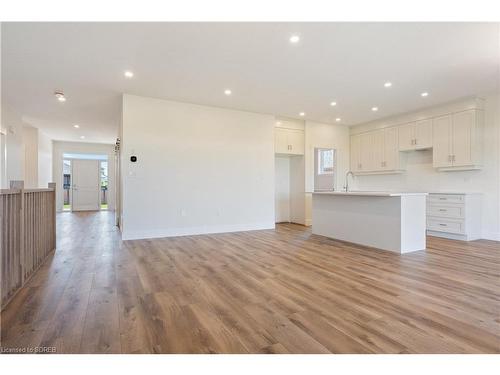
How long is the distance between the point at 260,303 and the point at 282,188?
5.55 m

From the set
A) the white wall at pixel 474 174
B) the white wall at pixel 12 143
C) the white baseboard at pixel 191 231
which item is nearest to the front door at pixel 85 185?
the white wall at pixel 12 143

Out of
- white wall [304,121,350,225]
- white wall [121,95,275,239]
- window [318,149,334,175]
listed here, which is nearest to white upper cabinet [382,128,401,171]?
white wall [304,121,350,225]

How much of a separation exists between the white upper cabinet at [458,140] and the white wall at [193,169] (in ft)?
11.8

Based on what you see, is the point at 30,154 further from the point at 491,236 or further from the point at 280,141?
the point at 491,236

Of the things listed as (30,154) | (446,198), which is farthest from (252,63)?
(30,154)

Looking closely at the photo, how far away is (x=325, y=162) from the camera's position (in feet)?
26.4

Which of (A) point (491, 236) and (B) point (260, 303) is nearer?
(B) point (260, 303)

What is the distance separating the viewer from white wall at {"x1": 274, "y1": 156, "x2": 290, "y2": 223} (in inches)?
299

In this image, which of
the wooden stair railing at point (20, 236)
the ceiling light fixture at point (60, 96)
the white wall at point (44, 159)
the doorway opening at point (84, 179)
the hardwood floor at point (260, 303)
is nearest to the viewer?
the hardwood floor at point (260, 303)

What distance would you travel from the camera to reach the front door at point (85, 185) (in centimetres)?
1090

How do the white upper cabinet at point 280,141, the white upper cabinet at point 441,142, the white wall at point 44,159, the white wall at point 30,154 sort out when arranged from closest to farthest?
1. the white upper cabinet at point 441,142
2. the white upper cabinet at point 280,141
3. the white wall at point 30,154
4. the white wall at point 44,159

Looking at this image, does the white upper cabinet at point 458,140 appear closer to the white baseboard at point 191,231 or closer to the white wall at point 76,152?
the white baseboard at point 191,231
